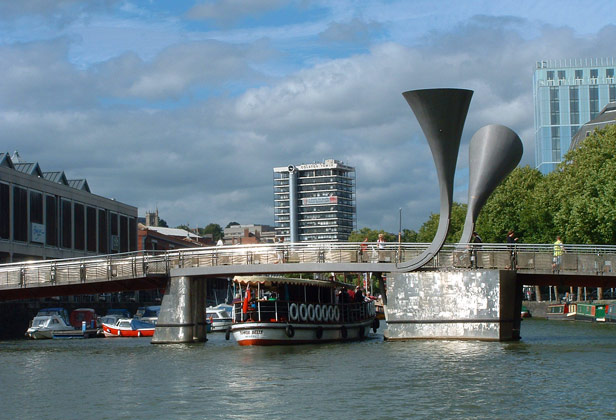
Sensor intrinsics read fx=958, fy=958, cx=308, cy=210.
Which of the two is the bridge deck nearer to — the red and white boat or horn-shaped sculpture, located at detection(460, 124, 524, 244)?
horn-shaped sculpture, located at detection(460, 124, 524, 244)

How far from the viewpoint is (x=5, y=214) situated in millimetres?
90625

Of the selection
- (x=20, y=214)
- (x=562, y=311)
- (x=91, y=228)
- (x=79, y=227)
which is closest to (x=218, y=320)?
(x=20, y=214)

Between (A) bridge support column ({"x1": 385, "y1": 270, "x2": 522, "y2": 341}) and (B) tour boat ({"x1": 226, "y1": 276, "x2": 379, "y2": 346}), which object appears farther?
(B) tour boat ({"x1": 226, "y1": 276, "x2": 379, "y2": 346})

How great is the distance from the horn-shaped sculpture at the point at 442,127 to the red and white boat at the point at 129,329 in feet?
110

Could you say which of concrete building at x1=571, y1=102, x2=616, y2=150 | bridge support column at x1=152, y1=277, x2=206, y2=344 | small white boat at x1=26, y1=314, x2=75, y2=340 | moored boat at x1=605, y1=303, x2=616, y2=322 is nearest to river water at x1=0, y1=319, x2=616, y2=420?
bridge support column at x1=152, y1=277, x2=206, y2=344

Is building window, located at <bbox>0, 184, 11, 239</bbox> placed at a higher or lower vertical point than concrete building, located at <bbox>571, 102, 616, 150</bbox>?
lower

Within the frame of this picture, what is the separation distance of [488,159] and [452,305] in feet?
31.0

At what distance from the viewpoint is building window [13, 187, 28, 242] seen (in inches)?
3649

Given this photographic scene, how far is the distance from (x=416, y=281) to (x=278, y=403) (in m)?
21.2

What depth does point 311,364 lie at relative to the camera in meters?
40.8

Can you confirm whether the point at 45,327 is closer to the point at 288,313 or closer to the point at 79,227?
the point at 288,313

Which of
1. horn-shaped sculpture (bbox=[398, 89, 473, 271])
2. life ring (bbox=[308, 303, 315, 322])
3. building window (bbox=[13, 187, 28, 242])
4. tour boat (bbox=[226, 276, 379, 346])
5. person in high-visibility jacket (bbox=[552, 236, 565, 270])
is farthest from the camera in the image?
building window (bbox=[13, 187, 28, 242])

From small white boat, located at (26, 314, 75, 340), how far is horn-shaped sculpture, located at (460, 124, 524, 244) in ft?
122

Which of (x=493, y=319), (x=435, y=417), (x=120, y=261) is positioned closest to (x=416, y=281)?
(x=493, y=319)
